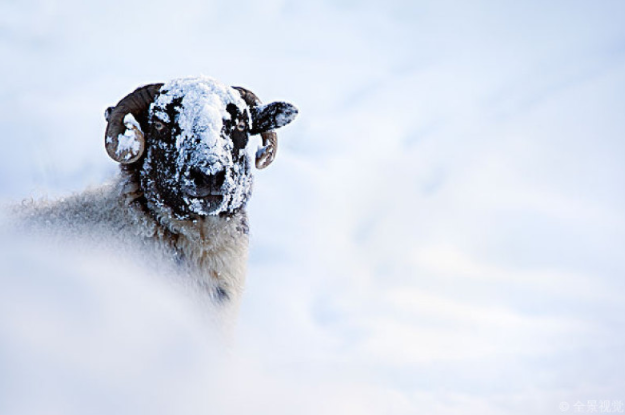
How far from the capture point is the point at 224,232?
6.79 m

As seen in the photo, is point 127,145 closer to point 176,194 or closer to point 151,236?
point 176,194

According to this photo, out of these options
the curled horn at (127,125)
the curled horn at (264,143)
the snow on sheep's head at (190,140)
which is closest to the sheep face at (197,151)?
the snow on sheep's head at (190,140)

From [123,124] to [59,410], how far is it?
394 centimetres

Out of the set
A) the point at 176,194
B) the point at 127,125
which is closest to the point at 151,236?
the point at 176,194

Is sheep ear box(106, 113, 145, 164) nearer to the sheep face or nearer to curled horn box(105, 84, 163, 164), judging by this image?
curled horn box(105, 84, 163, 164)

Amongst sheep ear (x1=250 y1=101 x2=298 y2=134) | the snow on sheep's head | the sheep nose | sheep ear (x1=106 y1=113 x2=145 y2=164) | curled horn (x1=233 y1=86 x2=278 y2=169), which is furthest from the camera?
curled horn (x1=233 y1=86 x2=278 y2=169)

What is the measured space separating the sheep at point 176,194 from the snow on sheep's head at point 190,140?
0.03 ft

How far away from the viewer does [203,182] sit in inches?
246

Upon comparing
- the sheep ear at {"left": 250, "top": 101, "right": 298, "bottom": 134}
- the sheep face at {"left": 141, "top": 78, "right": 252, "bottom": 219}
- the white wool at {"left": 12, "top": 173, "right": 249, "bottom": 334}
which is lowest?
the white wool at {"left": 12, "top": 173, "right": 249, "bottom": 334}

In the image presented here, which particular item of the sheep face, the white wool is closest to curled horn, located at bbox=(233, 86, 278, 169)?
the sheep face

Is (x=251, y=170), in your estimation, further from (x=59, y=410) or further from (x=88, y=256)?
(x=59, y=410)

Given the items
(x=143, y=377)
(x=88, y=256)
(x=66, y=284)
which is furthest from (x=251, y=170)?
(x=143, y=377)

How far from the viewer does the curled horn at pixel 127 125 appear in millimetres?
6707

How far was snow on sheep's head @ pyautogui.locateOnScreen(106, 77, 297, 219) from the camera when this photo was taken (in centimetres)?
634
